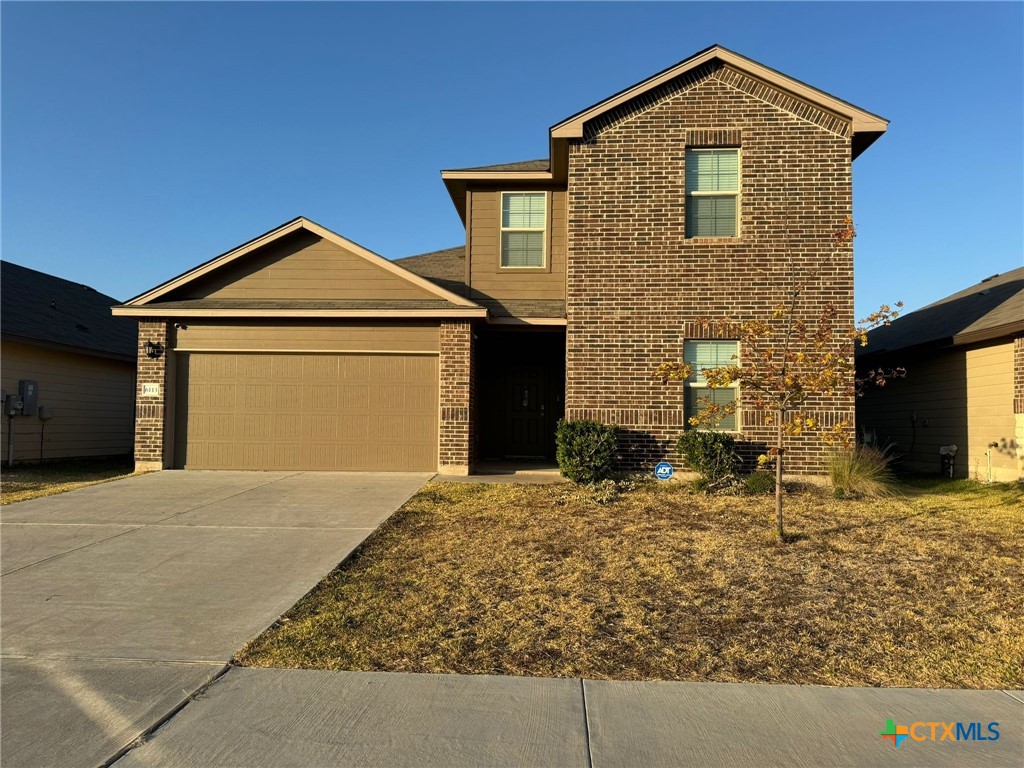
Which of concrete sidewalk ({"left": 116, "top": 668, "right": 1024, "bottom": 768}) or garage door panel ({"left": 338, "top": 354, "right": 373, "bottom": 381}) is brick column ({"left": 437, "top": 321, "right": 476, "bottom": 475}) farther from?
concrete sidewalk ({"left": 116, "top": 668, "right": 1024, "bottom": 768})

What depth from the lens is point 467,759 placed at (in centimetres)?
313

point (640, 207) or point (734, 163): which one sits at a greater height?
point (734, 163)

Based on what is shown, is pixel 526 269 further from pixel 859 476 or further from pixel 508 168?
pixel 859 476

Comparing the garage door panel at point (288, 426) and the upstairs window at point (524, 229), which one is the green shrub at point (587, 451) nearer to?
the upstairs window at point (524, 229)

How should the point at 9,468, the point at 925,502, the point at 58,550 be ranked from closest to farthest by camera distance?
the point at 58,550, the point at 925,502, the point at 9,468

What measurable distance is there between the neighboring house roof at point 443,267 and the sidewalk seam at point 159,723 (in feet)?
30.3

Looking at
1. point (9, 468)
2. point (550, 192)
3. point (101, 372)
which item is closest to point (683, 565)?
point (550, 192)

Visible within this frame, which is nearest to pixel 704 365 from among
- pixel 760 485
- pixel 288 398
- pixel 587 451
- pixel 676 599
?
pixel 760 485

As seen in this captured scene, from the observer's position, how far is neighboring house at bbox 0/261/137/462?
544 inches

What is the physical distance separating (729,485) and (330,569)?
19.7ft

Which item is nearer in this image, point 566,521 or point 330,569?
point 330,569

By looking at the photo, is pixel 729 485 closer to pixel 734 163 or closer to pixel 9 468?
pixel 734 163

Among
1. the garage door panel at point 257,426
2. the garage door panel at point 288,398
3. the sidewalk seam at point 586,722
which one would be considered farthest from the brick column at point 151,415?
the sidewalk seam at point 586,722

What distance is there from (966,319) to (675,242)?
617 cm
